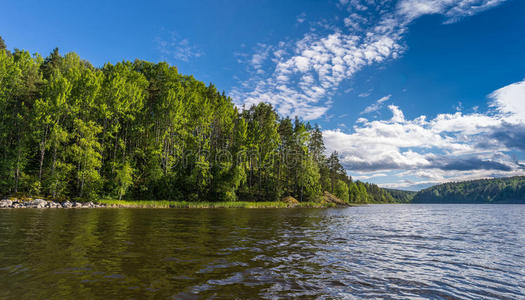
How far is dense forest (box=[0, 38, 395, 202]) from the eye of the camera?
42.9 metres

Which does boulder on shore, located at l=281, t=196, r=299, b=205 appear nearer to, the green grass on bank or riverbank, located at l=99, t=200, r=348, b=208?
riverbank, located at l=99, t=200, r=348, b=208

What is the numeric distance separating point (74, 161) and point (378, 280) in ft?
175

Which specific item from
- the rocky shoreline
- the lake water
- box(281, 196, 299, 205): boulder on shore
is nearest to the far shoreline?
the rocky shoreline

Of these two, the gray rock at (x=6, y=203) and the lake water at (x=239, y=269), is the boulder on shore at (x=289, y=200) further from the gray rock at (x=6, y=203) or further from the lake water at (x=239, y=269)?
the lake water at (x=239, y=269)

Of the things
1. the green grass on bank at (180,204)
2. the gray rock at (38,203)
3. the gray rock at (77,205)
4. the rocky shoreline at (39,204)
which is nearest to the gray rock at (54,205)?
the rocky shoreline at (39,204)

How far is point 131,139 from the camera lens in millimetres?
56719

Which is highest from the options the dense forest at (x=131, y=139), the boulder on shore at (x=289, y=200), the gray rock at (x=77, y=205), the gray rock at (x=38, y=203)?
the dense forest at (x=131, y=139)

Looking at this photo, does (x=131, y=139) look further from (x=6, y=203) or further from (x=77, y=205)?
(x=6, y=203)

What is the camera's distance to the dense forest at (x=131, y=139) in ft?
141

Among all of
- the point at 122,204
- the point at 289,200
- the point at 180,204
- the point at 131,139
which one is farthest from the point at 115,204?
the point at 289,200

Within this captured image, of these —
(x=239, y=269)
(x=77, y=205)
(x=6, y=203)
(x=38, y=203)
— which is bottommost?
(x=77, y=205)

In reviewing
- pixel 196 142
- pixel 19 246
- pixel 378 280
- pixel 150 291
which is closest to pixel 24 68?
pixel 196 142

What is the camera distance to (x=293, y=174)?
259 feet

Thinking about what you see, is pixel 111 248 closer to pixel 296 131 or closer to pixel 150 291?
pixel 150 291
